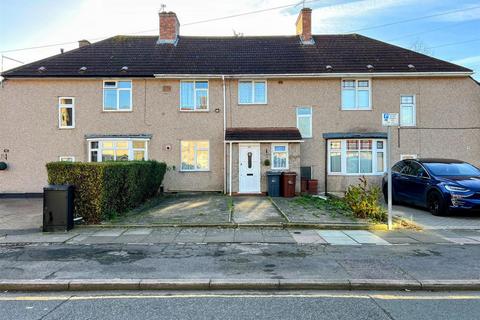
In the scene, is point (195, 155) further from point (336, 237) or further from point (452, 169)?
point (452, 169)

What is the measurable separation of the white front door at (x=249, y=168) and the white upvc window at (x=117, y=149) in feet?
15.8

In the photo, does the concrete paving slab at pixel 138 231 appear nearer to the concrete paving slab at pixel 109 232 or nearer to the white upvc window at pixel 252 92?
the concrete paving slab at pixel 109 232

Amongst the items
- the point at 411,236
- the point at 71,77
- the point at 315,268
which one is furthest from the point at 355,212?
the point at 71,77

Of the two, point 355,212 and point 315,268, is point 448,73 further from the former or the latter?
point 315,268

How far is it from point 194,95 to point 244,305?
576 inches

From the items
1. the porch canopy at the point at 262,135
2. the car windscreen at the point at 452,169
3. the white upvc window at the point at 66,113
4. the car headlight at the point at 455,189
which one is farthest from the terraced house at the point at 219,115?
the car headlight at the point at 455,189

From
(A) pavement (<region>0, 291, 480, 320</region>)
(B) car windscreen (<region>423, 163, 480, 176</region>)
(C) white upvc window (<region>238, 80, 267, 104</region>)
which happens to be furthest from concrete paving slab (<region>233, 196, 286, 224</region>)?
(C) white upvc window (<region>238, 80, 267, 104</region>)

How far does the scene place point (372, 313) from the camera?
14.5 feet

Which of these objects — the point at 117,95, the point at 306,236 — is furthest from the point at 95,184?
the point at 117,95

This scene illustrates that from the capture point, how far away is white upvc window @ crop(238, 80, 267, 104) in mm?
18188

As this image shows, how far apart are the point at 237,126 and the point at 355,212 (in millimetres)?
8617

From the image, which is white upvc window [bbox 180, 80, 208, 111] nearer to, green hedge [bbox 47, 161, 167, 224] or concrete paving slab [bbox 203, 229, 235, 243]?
green hedge [bbox 47, 161, 167, 224]

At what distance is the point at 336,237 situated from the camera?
859 cm

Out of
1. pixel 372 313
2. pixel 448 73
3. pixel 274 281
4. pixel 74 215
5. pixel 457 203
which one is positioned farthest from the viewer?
pixel 448 73
